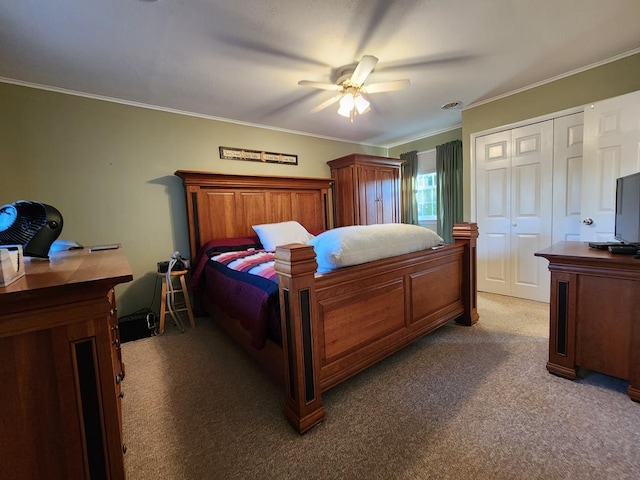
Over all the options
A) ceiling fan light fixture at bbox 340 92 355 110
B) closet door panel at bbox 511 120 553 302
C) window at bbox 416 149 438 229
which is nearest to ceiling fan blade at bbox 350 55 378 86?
ceiling fan light fixture at bbox 340 92 355 110

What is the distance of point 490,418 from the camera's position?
1446 millimetres

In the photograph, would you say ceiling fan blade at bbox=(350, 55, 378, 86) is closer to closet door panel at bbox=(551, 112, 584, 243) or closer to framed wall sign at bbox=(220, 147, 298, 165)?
framed wall sign at bbox=(220, 147, 298, 165)

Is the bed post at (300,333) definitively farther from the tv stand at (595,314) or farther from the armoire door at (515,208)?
Result: the armoire door at (515,208)

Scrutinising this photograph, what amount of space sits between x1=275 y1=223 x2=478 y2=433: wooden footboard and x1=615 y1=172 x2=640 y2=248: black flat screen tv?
104 centimetres

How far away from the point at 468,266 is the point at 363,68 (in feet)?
6.34

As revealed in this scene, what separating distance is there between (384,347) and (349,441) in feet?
2.12

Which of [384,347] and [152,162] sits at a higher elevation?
[152,162]

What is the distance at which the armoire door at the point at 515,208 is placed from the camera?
3.05 m

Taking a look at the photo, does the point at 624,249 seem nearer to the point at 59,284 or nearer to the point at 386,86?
the point at 386,86

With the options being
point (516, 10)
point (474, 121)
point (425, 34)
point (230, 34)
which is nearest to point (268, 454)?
point (230, 34)

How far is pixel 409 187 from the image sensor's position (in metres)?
5.02

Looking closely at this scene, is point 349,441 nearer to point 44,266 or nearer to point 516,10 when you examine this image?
point 44,266

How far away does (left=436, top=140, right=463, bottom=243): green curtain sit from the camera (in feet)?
14.1

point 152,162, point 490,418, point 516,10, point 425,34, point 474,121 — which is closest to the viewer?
point 490,418
